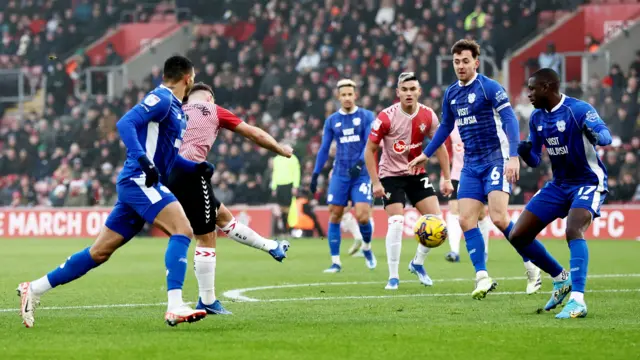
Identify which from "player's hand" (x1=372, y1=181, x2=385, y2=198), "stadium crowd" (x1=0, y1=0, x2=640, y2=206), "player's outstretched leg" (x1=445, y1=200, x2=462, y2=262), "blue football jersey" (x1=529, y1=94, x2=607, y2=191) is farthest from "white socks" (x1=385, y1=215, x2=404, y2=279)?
"stadium crowd" (x1=0, y1=0, x2=640, y2=206)

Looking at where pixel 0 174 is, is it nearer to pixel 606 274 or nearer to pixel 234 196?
pixel 234 196

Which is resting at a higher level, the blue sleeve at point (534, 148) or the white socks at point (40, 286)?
the blue sleeve at point (534, 148)

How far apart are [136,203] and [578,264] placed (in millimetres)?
3701

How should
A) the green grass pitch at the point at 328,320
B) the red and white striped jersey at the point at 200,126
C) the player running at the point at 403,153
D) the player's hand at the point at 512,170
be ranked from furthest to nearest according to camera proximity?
the player running at the point at 403,153 < the player's hand at the point at 512,170 < the red and white striped jersey at the point at 200,126 < the green grass pitch at the point at 328,320

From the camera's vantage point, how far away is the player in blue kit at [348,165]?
666 inches

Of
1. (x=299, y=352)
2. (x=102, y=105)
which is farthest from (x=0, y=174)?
(x=299, y=352)

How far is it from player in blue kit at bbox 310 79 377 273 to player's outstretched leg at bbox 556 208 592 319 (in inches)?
276

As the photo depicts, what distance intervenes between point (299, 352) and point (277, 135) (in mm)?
23210

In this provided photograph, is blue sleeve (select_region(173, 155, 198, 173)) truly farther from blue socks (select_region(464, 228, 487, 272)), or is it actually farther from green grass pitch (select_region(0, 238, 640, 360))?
blue socks (select_region(464, 228, 487, 272))

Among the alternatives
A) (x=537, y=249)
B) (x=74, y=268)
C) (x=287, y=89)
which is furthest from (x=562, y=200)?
(x=287, y=89)

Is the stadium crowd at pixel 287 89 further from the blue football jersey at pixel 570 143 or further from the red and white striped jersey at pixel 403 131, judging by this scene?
the blue football jersey at pixel 570 143

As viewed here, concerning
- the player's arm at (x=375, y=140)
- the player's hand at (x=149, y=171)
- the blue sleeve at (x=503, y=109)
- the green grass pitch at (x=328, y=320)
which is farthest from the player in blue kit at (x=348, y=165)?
the player's hand at (x=149, y=171)

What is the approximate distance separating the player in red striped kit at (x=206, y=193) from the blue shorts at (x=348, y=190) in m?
6.11

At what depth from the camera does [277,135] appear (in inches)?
1209
